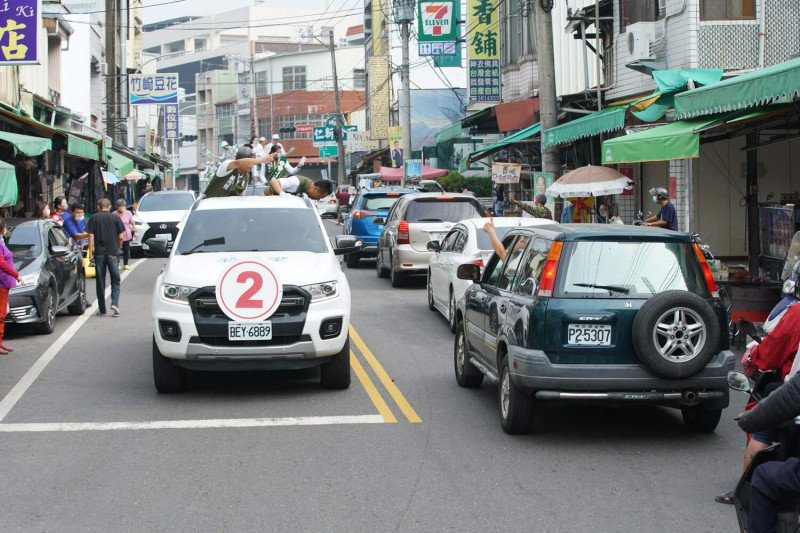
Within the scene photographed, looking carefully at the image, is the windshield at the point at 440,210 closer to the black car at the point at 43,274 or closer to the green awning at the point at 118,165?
the black car at the point at 43,274

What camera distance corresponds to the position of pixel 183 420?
8047 millimetres

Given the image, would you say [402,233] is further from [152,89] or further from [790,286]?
[152,89]

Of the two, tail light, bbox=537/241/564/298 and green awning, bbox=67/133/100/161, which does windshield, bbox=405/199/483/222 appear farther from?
tail light, bbox=537/241/564/298

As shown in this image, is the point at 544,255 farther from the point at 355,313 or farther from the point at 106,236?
the point at 106,236

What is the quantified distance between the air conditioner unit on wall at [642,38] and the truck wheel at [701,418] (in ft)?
43.3

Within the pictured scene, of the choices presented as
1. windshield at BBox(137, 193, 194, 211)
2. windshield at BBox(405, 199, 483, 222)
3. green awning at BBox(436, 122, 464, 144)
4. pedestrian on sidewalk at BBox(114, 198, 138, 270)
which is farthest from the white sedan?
green awning at BBox(436, 122, 464, 144)

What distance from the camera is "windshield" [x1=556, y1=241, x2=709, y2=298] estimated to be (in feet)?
23.0

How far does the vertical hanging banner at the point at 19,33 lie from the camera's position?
19750mm

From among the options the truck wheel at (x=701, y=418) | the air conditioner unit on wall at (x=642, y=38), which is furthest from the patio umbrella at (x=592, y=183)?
the truck wheel at (x=701, y=418)

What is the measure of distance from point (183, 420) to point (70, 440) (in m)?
0.96

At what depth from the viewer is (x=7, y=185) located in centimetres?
1517

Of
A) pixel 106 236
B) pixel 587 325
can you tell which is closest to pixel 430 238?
pixel 106 236

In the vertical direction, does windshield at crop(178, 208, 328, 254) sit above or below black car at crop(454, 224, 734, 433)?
above

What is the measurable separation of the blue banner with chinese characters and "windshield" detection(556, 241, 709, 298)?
6255 centimetres
